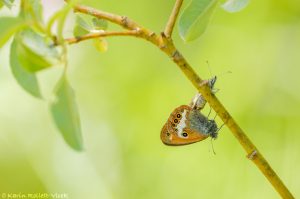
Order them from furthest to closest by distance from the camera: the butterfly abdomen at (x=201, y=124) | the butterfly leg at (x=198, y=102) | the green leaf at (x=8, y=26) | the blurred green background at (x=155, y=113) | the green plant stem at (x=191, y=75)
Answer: the blurred green background at (x=155, y=113) → the butterfly abdomen at (x=201, y=124) → the butterfly leg at (x=198, y=102) → the green plant stem at (x=191, y=75) → the green leaf at (x=8, y=26)

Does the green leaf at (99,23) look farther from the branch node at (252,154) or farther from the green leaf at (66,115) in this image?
the branch node at (252,154)

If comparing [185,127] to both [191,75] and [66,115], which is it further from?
[66,115]

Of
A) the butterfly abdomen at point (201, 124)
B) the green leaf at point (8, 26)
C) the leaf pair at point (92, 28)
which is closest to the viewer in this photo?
the green leaf at point (8, 26)

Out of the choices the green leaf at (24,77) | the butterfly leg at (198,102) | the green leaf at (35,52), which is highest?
the green leaf at (35,52)

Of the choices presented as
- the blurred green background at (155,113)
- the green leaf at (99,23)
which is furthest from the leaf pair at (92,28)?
the blurred green background at (155,113)

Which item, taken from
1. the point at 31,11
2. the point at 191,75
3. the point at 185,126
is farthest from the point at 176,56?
the point at 185,126

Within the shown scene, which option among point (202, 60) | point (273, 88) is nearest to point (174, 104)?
point (202, 60)
